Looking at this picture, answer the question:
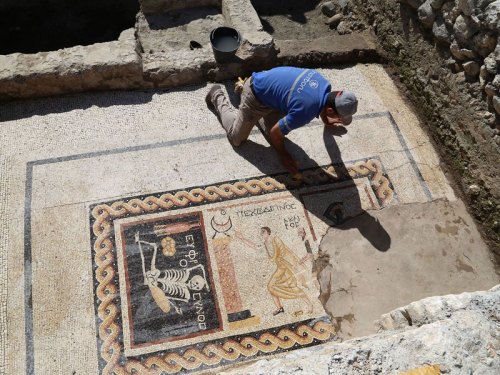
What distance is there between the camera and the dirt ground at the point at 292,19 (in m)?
5.43

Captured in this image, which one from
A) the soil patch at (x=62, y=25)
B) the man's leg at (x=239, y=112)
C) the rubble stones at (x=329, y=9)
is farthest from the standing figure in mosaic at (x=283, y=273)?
the soil patch at (x=62, y=25)

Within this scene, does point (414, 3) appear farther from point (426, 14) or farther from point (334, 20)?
point (334, 20)

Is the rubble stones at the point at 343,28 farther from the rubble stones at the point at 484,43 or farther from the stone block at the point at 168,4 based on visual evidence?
the rubble stones at the point at 484,43

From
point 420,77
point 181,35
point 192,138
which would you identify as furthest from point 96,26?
point 420,77

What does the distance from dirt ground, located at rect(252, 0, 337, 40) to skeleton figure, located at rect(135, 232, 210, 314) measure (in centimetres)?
316

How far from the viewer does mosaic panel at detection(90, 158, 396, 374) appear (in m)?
3.07

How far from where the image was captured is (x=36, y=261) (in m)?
3.26

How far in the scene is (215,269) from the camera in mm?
3340

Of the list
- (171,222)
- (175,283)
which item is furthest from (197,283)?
(171,222)

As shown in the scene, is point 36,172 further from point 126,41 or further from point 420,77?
point 420,77

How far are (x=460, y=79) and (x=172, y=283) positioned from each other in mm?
2756

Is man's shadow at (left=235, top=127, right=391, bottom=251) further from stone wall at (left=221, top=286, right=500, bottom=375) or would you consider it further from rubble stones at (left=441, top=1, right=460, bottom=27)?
stone wall at (left=221, top=286, right=500, bottom=375)

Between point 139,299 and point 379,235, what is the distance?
5.86 ft

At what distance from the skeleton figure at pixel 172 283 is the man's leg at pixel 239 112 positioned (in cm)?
111
